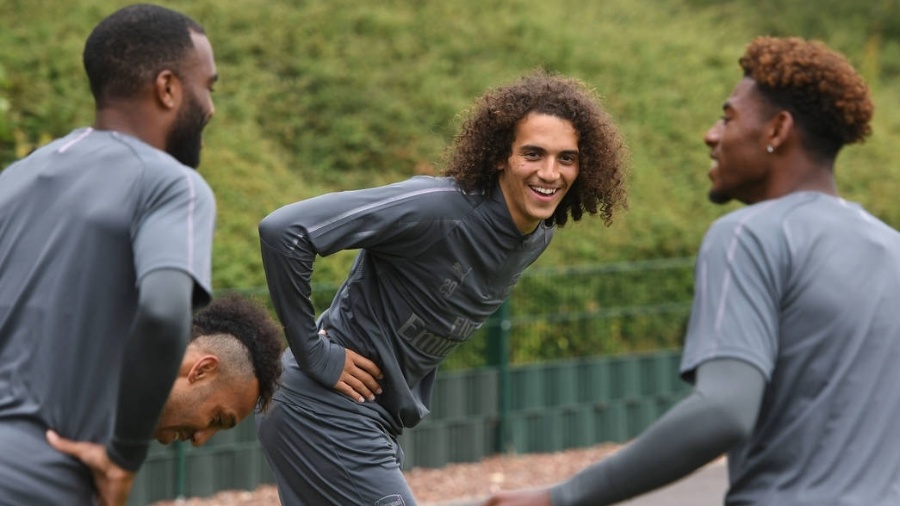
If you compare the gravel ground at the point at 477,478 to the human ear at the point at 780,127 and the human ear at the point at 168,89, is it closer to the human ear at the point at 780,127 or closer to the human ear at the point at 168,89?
the human ear at the point at 168,89

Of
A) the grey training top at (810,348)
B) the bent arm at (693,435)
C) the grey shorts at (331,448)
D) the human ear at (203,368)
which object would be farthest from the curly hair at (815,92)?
the grey shorts at (331,448)

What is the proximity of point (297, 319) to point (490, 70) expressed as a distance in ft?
32.8

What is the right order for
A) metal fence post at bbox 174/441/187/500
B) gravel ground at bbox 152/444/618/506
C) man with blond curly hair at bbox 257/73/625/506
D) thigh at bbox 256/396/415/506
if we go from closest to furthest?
1. man with blond curly hair at bbox 257/73/625/506
2. thigh at bbox 256/396/415/506
3. metal fence post at bbox 174/441/187/500
4. gravel ground at bbox 152/444/618/506

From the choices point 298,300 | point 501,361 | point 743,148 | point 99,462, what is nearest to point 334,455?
point 298,300

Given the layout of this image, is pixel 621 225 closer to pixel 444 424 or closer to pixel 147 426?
pixel 444 424

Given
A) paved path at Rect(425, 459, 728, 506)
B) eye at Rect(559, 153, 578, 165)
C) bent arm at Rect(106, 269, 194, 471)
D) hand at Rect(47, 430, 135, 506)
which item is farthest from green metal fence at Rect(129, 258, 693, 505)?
bent arm at Rect(106, 269, 194, 471)

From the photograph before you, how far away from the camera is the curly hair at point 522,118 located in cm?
547

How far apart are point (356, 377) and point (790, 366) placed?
7.49ft

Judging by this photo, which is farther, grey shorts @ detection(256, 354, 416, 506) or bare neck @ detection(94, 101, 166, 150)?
grey shorts @ detection(256, 354, 416, 506)

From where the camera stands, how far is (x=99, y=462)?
3561 mm

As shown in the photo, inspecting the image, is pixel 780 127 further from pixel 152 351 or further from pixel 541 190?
pixel 541 190

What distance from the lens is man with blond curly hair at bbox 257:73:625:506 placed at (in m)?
5.29

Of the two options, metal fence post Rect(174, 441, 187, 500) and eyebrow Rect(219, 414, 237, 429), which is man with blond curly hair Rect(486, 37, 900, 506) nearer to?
eyebrow Rect(219, 414, 237, 429)

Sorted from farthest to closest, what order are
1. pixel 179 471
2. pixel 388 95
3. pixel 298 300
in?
pixel 388 95, pixel 179 471, pixel 298 300
